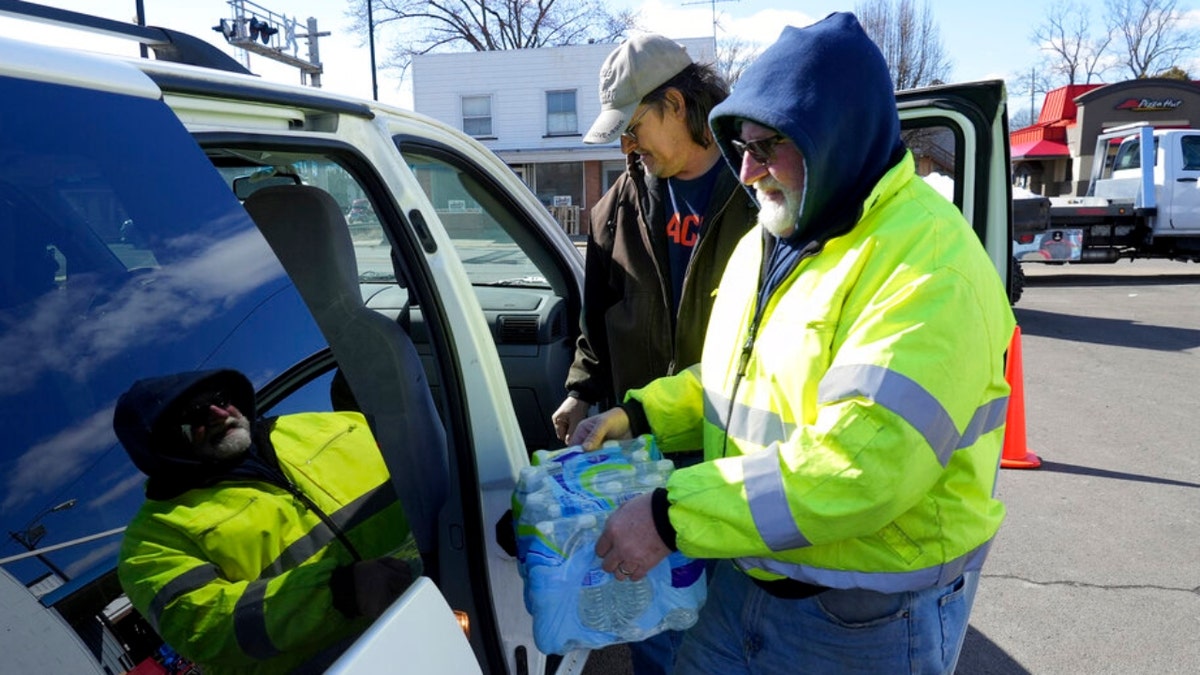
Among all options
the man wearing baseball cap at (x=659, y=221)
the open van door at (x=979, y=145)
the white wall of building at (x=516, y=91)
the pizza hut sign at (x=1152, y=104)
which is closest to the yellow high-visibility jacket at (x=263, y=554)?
the man wearing baseball cap at (x=659, y=221)

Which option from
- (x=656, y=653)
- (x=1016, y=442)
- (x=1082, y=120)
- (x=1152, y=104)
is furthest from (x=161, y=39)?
(x=1152, y=104)

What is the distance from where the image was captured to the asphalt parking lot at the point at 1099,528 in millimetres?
3326

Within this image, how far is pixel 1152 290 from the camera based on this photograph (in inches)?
521

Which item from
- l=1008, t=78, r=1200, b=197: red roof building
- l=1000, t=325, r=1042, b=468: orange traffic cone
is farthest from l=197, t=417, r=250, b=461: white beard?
l=1008, t=78, r=1200, b=197: red roof building

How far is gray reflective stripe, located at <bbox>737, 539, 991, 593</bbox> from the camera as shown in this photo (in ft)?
4.86

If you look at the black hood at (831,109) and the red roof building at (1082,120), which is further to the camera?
the red roof building at (1082,120)

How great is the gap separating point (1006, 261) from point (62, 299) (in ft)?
7.89

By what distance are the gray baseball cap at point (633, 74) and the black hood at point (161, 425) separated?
1.57m

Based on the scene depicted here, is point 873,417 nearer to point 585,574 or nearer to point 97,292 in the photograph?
point 585,574

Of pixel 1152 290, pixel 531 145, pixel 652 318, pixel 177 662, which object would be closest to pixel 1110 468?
pixel 652 318

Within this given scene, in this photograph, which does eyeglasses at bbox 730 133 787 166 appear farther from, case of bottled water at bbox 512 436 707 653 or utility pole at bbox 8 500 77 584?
utility pole at bbox 8 500 77 584

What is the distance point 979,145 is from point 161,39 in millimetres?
2095

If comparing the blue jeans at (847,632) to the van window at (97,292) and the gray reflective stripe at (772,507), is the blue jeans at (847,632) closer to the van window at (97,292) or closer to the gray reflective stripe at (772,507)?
the gray reflective stripe at (772,507)

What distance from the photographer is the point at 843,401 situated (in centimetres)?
135
